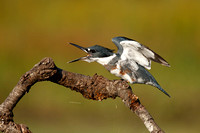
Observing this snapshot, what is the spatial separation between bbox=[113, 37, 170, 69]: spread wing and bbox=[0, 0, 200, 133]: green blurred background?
6.34 ft

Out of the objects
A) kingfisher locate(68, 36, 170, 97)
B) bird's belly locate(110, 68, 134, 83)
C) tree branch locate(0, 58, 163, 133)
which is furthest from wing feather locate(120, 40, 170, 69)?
tree branch locate(0, 58, 163, 133)

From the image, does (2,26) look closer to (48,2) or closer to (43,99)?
(48,2)

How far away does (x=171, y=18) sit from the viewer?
7.20 metres

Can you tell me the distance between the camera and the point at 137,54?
4.01m

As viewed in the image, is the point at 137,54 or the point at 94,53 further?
the point at 137,54

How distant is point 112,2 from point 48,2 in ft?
3.03

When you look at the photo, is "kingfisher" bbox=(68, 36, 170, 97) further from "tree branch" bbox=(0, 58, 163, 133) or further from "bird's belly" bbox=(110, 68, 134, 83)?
"tree branch" bbox=(0, 58, 163, 133)

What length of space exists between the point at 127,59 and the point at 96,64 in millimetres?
2672

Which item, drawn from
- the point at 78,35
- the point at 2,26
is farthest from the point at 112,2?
the point at 2,26

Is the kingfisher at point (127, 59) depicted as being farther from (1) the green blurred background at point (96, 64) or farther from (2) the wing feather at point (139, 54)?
(1) the green blurred background at point (96, 64)

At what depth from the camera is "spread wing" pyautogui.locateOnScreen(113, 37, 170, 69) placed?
12.8ft

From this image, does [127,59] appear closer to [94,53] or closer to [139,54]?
[139,54]

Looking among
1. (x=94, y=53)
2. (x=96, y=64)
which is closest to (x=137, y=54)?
(x=94, y=53)

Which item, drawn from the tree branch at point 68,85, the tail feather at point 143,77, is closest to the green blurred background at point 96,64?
the tail feather at point 143,77
